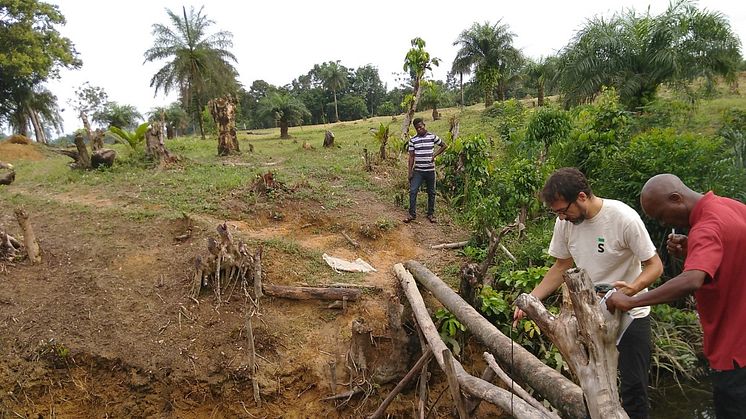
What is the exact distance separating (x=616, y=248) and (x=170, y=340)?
14.1 ft

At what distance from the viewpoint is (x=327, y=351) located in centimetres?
471

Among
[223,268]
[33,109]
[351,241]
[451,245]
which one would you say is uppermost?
[33,109]

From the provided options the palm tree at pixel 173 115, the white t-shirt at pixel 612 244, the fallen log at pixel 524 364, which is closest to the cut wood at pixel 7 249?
the fallen log at pixel 524 364

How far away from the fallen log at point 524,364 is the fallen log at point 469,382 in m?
0.19

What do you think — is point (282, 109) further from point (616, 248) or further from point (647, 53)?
point (616, 248)

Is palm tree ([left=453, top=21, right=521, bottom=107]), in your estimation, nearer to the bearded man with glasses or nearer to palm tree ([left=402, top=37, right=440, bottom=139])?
palm tree ([left=402, top=37, right=440, bottom=139])

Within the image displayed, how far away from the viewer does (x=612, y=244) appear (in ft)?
8.50

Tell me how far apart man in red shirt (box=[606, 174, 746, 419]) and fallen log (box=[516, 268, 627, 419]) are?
8.1 inches

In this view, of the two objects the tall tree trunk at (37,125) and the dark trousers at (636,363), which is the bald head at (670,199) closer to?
the dark trousers at (636,363)

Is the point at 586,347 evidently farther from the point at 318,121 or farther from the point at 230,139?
the point at 318,121

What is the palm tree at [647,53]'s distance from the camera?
1169 centimetres

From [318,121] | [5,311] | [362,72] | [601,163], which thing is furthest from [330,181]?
[362,72]

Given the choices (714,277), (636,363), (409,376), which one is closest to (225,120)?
(409,376)

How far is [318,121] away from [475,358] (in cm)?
4099
